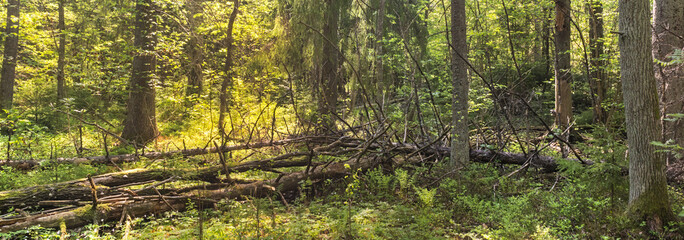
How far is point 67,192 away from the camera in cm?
486

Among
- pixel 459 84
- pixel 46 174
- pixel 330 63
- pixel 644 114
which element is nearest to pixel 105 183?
pixel 46 174

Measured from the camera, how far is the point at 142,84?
11172mm

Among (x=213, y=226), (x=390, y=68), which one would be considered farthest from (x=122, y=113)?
(x=213, y=226)

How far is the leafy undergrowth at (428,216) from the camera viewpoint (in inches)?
162

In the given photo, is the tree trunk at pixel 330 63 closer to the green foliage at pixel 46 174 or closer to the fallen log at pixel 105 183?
the fallen log at pixel 105 183

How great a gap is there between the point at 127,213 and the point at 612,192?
262 inches

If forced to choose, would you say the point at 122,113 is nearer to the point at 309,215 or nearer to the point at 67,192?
the point at 67,192

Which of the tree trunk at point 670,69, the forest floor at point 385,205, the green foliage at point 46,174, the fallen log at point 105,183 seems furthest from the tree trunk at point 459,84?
the green foliage at point 46,174

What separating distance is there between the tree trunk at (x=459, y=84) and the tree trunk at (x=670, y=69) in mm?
3079

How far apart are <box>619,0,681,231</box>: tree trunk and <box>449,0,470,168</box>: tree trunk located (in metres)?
2.52

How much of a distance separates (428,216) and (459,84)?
282 cm

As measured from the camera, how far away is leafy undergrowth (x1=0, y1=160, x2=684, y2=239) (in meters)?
4.12

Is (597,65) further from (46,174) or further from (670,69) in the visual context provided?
(46,174)

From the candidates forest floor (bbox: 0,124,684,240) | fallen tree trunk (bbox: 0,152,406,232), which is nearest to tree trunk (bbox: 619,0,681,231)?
forest floor (bbox: 0,124,684,240)
